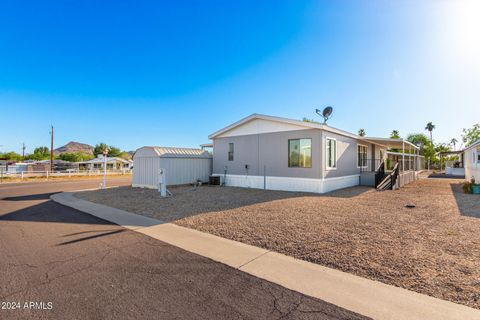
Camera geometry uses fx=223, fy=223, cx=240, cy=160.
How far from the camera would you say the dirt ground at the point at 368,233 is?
3.07 meters

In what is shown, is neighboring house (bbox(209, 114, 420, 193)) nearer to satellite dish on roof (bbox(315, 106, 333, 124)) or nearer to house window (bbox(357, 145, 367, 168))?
house window (bbox(357, 145, 367, 168))

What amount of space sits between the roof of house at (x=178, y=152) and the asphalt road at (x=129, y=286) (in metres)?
8.95

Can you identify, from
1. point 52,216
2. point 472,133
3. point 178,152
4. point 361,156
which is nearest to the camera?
point 52,216

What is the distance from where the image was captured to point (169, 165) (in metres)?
13.6

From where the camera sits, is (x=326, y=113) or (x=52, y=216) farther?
(x=326, y=113)

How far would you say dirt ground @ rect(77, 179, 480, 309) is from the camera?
3.07 meters

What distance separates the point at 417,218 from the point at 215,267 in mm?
6017

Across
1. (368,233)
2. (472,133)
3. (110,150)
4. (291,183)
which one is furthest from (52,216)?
(110,150)

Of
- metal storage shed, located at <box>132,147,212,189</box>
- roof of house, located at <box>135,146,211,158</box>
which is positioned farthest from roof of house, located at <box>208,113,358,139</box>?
metal storage shed, located at <box>132,147,212,189</box>

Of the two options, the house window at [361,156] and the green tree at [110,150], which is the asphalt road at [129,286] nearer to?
the house window at [361,156]

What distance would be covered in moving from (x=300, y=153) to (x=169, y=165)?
7760 mm

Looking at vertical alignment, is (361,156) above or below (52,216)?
above

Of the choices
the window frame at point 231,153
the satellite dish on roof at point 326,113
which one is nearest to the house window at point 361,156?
the satellite dish on roof at point 326,113

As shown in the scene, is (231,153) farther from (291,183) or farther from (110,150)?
(110,150)
